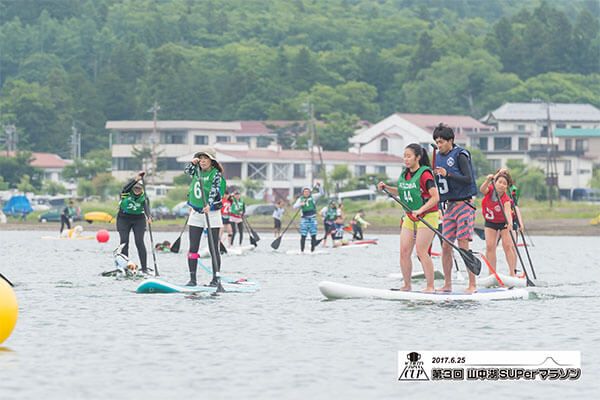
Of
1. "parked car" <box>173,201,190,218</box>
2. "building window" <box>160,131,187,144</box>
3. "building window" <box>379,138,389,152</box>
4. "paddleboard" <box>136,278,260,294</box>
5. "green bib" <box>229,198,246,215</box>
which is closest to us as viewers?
"paddleboard" <box>136,278,260,294</box>

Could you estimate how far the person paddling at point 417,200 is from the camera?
58.7 feet

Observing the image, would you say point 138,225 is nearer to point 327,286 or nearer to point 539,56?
point 327,286

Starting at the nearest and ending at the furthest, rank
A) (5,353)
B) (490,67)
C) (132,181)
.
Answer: (5,353) < (132,181) < (490,67)

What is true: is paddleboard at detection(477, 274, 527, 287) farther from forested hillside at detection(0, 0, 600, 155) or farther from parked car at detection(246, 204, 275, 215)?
forested hillside at detection(0, 0, 600, 155)

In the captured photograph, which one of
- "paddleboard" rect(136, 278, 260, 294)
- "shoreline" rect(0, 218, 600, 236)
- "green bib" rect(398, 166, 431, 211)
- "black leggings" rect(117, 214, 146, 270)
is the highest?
"green bib" rect(398, 166, 431, 211)

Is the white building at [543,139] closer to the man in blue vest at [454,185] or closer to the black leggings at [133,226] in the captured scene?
the black leggings at [133,226]

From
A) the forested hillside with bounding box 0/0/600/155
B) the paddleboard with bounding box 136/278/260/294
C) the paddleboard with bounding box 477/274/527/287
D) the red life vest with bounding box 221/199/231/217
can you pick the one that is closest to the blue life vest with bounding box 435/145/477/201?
the paddleboard with bounding box 477/274/527/287

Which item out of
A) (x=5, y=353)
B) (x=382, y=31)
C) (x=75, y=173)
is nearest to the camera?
(x=5, y=353)

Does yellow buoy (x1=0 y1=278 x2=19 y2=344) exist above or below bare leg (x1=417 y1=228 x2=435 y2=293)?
below

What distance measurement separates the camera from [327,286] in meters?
18.7

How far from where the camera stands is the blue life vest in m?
18.2

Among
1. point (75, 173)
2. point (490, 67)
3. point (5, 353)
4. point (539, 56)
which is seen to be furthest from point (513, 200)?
point (539, 56)

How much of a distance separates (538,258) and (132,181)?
17879mm

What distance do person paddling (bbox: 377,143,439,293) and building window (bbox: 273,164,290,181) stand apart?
98026 millimetres
